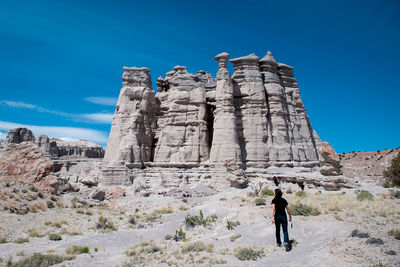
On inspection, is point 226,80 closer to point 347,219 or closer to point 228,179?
point 228,179

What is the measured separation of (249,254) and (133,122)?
25373 millimetres

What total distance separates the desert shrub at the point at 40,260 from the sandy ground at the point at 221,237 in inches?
12.6

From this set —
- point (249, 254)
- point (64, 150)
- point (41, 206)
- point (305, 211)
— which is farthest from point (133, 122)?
point (64, 150)

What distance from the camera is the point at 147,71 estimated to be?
114 ft

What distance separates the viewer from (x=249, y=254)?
914 centimetres

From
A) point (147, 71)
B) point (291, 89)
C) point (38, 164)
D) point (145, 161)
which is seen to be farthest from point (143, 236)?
point (291, 89)

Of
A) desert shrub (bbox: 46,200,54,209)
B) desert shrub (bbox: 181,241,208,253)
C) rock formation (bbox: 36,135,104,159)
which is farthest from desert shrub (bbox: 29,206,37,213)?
rock formation (bbox: 36,135,104,159)

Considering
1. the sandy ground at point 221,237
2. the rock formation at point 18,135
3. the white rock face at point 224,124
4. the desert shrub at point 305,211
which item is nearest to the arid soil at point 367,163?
the white rock face at point 224,124

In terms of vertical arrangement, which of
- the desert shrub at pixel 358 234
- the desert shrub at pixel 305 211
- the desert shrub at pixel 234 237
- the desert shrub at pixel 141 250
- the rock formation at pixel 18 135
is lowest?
the desert shrub at pixel 141 250

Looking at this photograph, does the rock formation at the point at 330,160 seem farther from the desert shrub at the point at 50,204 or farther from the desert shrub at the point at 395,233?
the desert shrub at the point at 50,204

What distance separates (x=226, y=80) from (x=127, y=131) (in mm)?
12467

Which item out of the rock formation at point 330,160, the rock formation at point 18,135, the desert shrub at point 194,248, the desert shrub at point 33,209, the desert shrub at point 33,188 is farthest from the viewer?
the rock formation at point 18,135

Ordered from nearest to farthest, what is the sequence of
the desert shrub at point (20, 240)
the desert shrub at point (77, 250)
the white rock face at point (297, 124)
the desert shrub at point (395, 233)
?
the desert shrub at point (395, 233) < the desert shrub at point (77, 250) < the desert shrub at point (20, 240) < the white rock face at point (297, 124)

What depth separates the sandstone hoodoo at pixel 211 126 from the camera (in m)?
29.8
